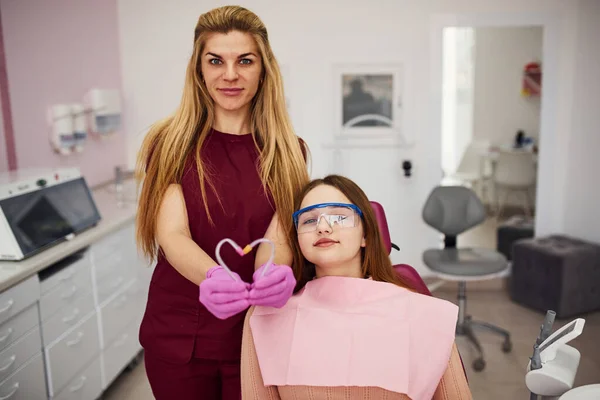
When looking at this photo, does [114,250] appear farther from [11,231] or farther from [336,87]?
[336,87]

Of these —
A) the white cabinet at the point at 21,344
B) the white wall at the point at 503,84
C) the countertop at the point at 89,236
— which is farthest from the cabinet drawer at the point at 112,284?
Result: the white wall at the point at 503,84

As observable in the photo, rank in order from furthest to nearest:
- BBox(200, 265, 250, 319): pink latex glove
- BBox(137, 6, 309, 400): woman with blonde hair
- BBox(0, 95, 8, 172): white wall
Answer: BBox(0, 95, 8, 172): white wall → BBox(137, 6, 309, 400): woman with blonde hair → BBox(200, 265, 250, 319): pink latex glove

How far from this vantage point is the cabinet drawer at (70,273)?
2.36m

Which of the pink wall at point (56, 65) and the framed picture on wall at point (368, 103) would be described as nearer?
the pink wall at point (56, 65)

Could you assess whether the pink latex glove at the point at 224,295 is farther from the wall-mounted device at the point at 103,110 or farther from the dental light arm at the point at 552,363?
the wall-mounted device at the point at 103,110

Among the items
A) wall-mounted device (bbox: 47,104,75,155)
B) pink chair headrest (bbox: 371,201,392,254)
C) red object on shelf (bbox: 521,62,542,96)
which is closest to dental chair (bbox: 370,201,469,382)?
pink chair headrest (bbox: 371,201,392,254)

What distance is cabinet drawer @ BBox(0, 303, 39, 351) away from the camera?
209 cm

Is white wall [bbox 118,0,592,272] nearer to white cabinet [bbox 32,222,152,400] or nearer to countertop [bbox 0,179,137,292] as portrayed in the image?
countertop [bbox 0,179,137,292]

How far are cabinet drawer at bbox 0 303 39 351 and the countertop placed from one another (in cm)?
13

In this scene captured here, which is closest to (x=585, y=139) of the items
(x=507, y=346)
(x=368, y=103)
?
(x=368, y=103)

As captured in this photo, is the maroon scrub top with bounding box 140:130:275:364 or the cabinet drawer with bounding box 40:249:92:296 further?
the cabinet drawer with bounding box 40:249:92:296

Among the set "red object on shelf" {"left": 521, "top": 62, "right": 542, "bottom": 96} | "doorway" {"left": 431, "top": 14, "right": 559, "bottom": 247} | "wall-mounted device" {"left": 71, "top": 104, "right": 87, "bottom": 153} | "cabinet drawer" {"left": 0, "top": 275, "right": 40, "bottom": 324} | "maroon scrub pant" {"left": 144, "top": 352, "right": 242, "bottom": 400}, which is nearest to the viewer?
"maroon scrub pant" {"left": 144, "top": 352, "right": 242, "bottom": 400}

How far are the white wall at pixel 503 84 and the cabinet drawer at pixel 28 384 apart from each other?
5368 millimetres

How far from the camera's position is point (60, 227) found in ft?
8.39
